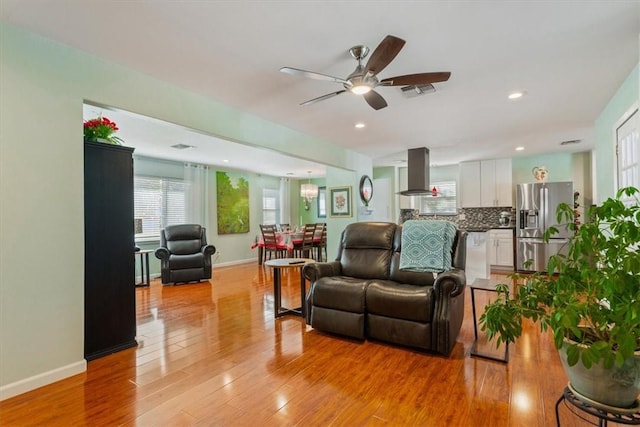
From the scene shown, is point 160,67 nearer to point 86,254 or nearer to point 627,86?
point 86,254

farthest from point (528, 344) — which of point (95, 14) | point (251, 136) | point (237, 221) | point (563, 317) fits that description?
point (237, 221)

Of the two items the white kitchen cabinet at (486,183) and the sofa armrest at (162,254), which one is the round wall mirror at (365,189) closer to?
the white kitchen cabinet at (486,183)

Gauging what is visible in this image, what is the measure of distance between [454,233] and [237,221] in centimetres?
592

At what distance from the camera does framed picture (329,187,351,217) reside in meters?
6.33

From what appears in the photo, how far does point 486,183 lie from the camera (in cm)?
686

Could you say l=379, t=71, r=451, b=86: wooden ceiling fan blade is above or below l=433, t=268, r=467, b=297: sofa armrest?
above

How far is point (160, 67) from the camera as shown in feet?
8.77

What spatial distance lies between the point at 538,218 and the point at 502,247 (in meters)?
0.87

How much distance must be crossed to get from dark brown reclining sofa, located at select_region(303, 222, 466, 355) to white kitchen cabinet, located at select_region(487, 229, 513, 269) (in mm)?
4000

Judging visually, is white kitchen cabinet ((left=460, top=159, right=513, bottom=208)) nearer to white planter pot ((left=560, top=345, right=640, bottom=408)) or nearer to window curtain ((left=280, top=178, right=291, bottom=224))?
window curtain ((left=280, top=178, right=291, bottom=224))

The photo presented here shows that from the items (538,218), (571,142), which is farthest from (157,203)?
(571,142)

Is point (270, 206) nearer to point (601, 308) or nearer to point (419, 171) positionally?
point (419, 171)

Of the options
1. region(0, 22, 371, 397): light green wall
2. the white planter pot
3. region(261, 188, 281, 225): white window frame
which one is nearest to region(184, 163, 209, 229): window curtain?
region(261, 188, 281, 225): white window frame

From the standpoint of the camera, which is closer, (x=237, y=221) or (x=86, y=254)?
(x=86, y=254)
